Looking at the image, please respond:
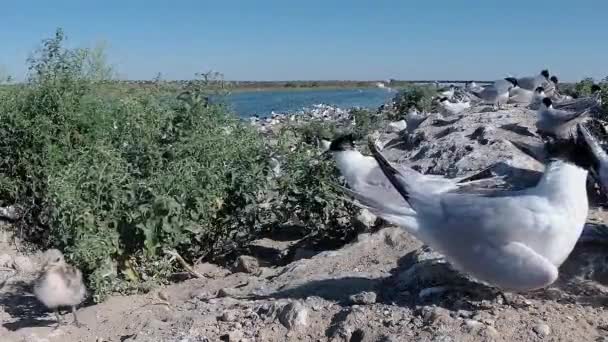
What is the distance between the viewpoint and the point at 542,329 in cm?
373

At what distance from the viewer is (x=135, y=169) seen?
594cm

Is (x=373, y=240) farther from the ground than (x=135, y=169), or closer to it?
closer to it

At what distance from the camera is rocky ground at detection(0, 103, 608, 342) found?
389cm

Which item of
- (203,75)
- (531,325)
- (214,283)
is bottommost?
(214,283)

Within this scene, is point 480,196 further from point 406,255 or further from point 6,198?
point 6,198

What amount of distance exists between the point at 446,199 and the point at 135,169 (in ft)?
9.27

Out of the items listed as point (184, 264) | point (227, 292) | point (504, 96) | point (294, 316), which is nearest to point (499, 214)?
point (294, 316)

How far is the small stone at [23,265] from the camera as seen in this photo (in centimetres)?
690

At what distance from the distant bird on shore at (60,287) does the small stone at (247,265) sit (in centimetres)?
150

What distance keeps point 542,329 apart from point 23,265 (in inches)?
201

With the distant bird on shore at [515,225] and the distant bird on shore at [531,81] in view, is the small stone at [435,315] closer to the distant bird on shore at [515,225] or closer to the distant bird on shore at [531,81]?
the distant bird on shore at [515,225]

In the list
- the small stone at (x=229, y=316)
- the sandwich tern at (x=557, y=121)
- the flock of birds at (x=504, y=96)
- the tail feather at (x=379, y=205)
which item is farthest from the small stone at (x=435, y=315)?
the flock of birds at (x=504, y=96)

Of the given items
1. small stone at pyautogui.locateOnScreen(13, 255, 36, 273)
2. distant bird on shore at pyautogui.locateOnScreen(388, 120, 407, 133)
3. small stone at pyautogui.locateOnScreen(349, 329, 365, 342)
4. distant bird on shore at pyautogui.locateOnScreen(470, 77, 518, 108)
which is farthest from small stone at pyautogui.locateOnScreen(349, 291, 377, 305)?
distant bird on shore at pyautogui.locateOnScreen(470, 77, 518, 108)

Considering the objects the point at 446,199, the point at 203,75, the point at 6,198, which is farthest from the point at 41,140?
the point at 446,199
